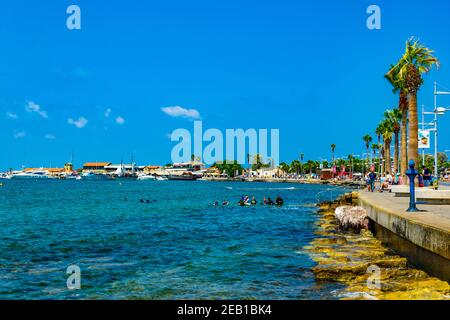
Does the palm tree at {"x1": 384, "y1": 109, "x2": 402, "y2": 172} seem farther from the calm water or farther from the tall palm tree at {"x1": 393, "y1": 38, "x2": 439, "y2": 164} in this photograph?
the calm water

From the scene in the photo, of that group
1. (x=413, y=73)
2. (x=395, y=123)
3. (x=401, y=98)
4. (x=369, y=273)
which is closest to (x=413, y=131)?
(x=413, y=73)

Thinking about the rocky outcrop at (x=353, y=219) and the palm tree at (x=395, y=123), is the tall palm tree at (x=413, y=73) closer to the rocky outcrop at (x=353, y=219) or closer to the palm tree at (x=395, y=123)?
the rocky outcrop at (x=353, y=219)

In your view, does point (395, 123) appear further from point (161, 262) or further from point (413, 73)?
point (161, 262)

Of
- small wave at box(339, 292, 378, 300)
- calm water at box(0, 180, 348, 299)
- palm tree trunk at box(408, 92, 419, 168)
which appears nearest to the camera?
small wave at box(339, 292, 378, 300)

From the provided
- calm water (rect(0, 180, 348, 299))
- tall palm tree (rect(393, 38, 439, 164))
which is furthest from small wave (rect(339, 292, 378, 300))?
tall palm tree (rect(393, 38, 439, 164))

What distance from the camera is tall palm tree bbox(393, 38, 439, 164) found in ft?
117

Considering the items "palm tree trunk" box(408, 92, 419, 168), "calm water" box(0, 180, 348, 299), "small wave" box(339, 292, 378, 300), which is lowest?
"calm water" box(0, 180, 348, 299)

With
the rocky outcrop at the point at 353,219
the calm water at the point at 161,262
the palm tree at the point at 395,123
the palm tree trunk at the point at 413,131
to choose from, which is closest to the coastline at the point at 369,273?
the calm water at the point at 161,262

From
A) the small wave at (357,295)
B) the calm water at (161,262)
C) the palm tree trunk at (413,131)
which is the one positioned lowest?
the calm water at (161,262)

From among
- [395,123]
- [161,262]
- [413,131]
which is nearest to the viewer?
[161,262]

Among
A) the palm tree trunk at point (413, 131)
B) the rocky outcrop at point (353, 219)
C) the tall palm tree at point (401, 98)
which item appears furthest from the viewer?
the tall palm tree at point (401, 98)

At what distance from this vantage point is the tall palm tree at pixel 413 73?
3557 centimetres

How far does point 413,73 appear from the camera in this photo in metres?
37.4
